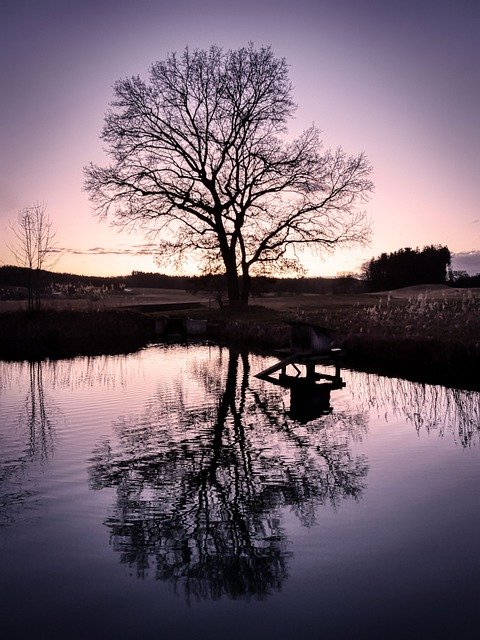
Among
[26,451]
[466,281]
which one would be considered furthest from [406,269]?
[26,451]

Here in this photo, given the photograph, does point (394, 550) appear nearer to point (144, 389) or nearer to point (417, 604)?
point (417, 604)

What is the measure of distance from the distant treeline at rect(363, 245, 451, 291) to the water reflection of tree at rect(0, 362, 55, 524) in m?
72.4

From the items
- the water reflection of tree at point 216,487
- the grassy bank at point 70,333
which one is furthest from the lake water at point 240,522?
the grassy bank at point 70,333

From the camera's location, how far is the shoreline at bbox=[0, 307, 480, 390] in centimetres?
1920

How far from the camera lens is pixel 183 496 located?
27.1 ft

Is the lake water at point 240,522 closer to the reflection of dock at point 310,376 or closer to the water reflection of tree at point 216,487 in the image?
the water reflection of tree at point 216,487

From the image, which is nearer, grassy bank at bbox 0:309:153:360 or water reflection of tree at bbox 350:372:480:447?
water reflection of tree at bbox 350:372:480:447

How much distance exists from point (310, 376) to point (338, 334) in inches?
345

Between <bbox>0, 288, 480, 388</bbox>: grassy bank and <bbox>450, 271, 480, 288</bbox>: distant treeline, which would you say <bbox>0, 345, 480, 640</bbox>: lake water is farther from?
<bbox>450, 271, 480, 288</bbox>: distant treeline

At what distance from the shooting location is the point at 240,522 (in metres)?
7.34

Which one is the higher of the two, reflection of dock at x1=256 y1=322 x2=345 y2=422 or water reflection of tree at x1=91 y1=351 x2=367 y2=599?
reflection of dock at x1=256 y1=322 x2=345 y2=422

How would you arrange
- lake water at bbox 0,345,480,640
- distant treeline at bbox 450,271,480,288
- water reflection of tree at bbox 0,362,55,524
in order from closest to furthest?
lake water at bbox 0,345,480,640, water reflection of tree at bbox 0,362,55,524, distant treeline at bbox 450,271,480,288

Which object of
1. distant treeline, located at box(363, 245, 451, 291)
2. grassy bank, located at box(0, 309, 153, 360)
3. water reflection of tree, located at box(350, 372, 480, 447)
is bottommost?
water reflection of tree, located at box(350, 372, 480, 447)

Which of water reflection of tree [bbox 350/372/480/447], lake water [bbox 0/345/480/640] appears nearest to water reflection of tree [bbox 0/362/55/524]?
lake water [bbox 0/345/480/640]
